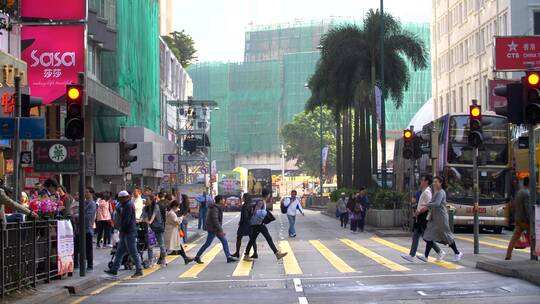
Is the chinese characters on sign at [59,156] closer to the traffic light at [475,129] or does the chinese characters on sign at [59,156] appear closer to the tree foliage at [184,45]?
the traffic light at [475,129]

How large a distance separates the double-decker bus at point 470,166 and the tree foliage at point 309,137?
A: 90264 mm

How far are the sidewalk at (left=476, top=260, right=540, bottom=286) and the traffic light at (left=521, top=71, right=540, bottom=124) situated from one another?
2667mm

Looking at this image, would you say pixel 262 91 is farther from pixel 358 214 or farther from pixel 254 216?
pixel 254 216

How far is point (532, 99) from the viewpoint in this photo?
17531mm

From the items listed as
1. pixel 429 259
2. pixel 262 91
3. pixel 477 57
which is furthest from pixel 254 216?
pixel 262 91

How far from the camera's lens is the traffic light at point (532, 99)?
17469 millimetres

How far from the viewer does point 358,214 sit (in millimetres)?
39844

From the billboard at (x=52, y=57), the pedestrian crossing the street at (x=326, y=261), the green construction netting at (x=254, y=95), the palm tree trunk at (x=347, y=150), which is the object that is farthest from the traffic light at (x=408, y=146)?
the green construction netting at (x=254, y=95)

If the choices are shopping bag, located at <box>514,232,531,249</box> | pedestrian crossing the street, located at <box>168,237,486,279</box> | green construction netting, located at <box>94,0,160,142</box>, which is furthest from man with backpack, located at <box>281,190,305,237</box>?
green construction netting, located at <box>94,0,160,142</box>

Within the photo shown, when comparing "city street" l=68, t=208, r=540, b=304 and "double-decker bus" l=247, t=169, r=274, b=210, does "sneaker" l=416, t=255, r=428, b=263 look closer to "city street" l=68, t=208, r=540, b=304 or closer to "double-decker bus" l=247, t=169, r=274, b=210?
"city street" l=68, t=208, r=540, b=304

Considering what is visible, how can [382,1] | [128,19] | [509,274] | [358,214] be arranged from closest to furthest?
1. [509,274]
2. [358,214]
3. [382,1]
4. [128,19]

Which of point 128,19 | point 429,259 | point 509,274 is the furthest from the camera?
point 128,19

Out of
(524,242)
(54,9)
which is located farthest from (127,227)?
(54,9)

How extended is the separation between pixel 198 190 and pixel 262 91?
309 ft
